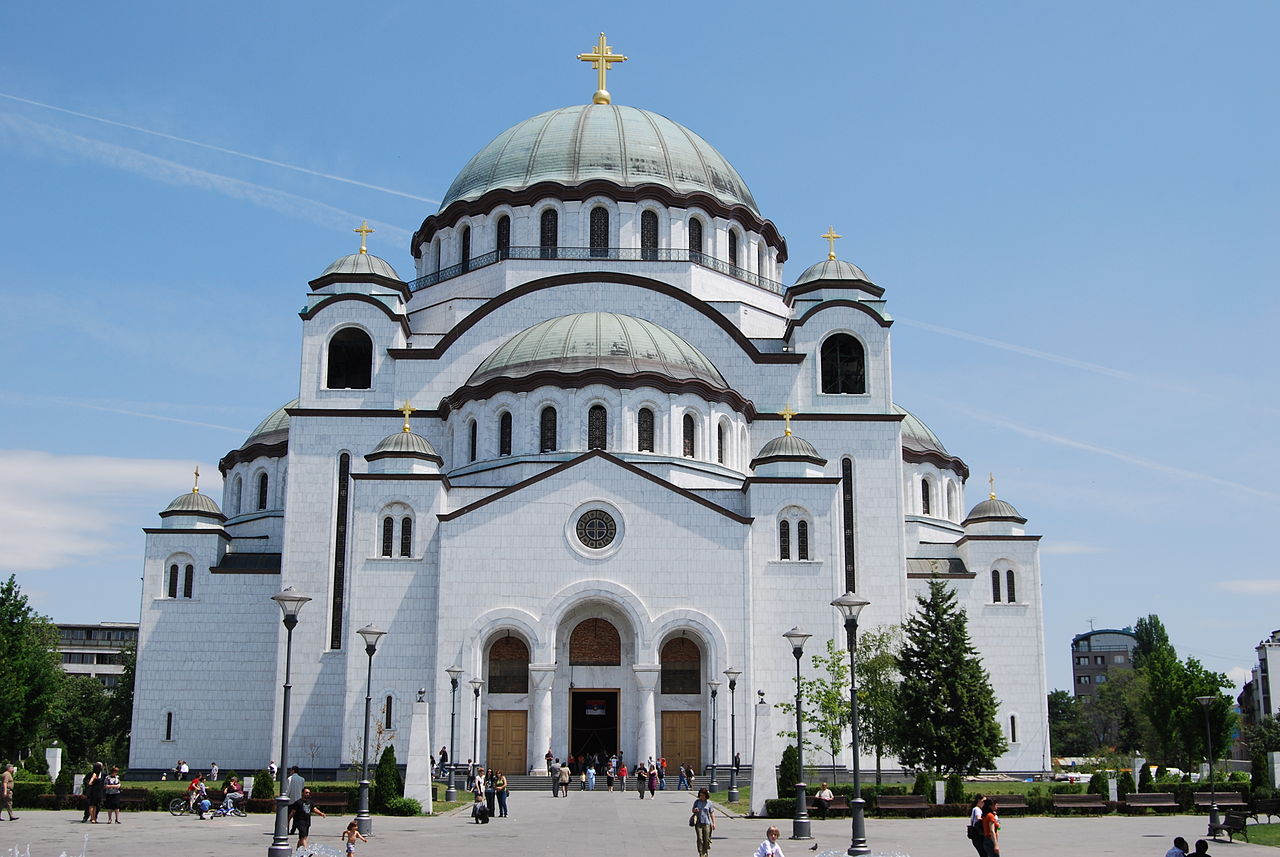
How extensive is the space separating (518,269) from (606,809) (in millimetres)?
21834

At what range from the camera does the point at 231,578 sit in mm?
41062

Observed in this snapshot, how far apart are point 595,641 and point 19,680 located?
18.0m

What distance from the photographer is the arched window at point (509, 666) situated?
3659 cm

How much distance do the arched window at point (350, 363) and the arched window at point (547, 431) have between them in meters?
7.48

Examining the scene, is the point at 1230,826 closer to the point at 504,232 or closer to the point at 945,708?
the point at 945,708

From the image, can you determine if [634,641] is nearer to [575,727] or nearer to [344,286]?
[575,727]

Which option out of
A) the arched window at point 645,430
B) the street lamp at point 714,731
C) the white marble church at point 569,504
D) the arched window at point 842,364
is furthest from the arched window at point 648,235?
the street lamp at point 714,731

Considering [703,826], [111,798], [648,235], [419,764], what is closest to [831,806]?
[419,764]

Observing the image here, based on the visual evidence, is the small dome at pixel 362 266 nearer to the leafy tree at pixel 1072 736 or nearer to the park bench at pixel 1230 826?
the park bench at pixel 1230 826

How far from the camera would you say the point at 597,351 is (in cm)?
3962

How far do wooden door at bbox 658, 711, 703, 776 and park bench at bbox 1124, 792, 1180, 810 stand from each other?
1203 cm

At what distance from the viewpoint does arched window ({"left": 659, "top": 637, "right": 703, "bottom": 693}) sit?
36781 millimetres

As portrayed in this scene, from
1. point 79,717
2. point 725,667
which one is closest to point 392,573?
point 725,667

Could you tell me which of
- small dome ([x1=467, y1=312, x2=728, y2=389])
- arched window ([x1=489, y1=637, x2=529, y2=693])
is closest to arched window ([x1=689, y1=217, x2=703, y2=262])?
small dome ([x1=467, y1=312, x2=728, y2=389])
